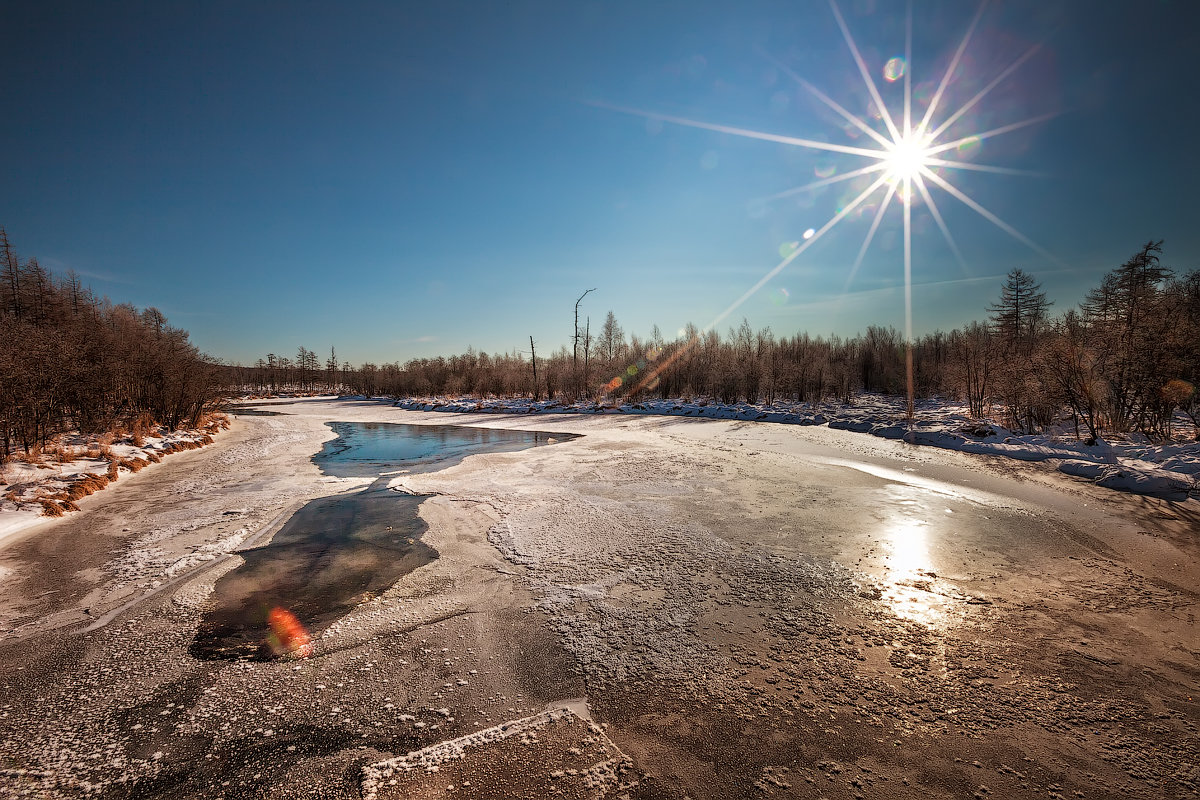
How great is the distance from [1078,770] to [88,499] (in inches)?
474

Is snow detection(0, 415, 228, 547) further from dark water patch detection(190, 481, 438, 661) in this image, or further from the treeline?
dark water patch detection(190, 481, 438, 661)

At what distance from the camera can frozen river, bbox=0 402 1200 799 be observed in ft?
7.07

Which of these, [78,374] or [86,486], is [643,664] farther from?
[78,374]

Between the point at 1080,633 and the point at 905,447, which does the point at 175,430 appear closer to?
the point at 1080,633

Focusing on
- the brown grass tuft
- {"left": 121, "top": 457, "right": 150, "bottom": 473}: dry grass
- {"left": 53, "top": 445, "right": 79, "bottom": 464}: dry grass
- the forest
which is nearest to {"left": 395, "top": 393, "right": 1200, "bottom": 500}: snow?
the forest

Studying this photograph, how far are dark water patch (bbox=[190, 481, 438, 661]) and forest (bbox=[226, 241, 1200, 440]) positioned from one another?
1614 cm

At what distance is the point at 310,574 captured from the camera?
4477mm

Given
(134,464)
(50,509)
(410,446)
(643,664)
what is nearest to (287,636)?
(643,664)

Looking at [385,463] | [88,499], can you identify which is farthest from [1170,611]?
[88,499]

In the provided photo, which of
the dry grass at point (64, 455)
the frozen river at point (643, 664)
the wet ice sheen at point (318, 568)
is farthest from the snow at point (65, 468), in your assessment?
the wet ice sheen at point (318, 568)

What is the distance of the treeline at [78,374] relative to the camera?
8.70 m

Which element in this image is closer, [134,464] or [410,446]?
[134,464]

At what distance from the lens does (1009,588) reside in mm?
4051

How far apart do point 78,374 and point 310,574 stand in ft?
37.9
